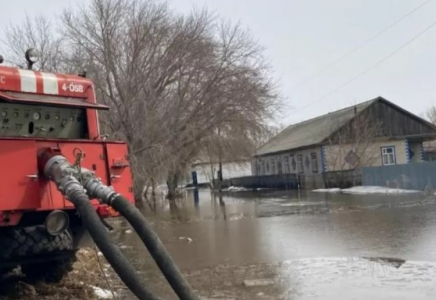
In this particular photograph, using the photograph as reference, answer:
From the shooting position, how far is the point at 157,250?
508 centimetres

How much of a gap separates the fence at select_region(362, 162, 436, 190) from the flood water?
1213 cm

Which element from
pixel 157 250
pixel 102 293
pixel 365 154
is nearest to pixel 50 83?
pixel 102 293

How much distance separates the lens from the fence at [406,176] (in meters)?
29.8

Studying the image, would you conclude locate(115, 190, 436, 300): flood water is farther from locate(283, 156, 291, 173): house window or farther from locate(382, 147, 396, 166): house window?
locate(283, 156, 291, 173): house window

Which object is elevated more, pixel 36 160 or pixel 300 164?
pixel 300 164

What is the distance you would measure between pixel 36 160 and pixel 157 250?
5.47ft

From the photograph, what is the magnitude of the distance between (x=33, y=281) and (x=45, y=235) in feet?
5.56

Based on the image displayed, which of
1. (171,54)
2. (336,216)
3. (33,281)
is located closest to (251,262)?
(33,281)

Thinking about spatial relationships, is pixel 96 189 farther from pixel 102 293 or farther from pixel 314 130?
pixel 314 130

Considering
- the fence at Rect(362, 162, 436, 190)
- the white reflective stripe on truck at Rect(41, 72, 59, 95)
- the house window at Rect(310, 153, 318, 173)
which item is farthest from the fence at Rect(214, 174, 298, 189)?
the white reflective stripe on truck at Rect(41, 72, 59, 95)

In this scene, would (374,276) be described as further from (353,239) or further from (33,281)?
(33,281)

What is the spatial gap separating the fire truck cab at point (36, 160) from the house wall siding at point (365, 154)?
37.4 meters

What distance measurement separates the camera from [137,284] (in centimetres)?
474

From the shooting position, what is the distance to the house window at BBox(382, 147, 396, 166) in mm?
45753
